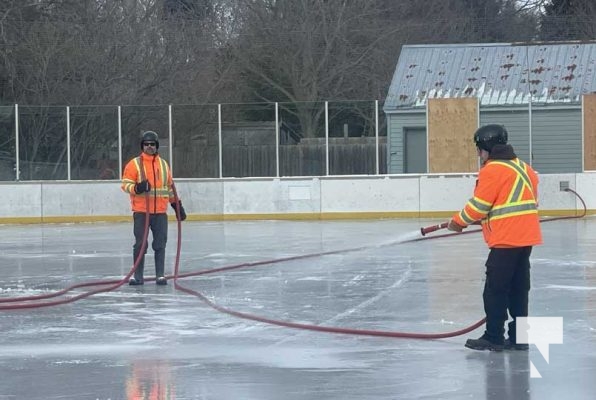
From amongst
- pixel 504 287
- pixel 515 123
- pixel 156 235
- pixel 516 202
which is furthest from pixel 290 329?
pixel 515 123

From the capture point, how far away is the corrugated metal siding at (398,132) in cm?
3416

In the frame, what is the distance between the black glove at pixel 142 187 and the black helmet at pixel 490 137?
5449mm

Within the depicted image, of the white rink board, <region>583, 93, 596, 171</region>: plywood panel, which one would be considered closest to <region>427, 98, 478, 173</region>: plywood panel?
the white rink board

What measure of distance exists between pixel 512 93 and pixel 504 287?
87.5ft

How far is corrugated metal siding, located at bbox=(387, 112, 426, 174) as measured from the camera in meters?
34.2

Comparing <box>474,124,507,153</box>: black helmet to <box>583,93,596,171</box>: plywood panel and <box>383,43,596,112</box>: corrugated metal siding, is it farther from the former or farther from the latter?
<box>383,43,596,112</box>: corrugated metal siding

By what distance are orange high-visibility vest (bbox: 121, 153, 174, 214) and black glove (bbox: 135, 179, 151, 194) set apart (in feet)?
0.26

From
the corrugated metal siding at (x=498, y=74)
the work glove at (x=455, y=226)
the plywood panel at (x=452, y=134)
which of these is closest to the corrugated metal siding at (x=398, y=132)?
the corrugated metal siding at (x=498, y=74)

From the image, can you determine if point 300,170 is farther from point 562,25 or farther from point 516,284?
point 562,25

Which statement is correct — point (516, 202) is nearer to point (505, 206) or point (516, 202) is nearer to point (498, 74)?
point (505, 206)

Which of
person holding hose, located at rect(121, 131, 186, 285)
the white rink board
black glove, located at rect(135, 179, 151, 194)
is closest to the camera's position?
black glove, located at rect(135, 179, 151, 194)

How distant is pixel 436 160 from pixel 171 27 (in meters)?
20.3

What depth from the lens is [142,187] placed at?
13.8m

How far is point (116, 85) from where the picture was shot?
4131 cm
